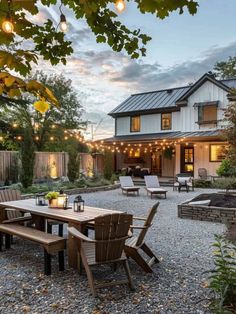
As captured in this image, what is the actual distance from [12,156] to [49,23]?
14568 mm

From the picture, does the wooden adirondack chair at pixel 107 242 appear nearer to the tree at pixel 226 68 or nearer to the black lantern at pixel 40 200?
the black lantern at pixel 40 200

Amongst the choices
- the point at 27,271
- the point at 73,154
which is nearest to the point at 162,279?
the point at 27,271

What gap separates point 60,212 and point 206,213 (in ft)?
15.8

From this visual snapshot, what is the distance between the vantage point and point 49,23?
2.73m

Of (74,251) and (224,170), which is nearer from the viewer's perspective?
(74,251)

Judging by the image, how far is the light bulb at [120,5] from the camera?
2.81m

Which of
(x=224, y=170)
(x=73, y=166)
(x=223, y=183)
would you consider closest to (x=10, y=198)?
(x=73, y=166)

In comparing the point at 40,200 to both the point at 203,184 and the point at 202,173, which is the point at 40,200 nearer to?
the point at 203,184

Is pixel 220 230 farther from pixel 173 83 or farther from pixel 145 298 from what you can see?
pixel 173 83

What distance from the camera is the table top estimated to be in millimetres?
4904

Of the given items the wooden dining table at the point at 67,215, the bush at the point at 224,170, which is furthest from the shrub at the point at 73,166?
the wooden dining table at the point at 67,215

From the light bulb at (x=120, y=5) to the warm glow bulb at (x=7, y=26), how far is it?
102 cm

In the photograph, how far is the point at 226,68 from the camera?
34.7 m

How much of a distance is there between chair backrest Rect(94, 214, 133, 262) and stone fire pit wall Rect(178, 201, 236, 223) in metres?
4.97
